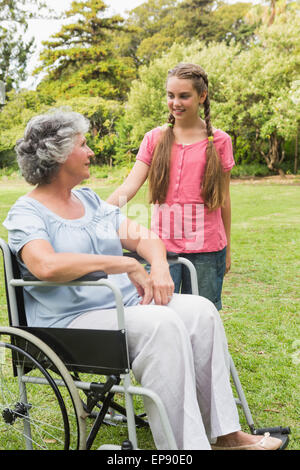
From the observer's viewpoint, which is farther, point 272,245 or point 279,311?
point 272,245

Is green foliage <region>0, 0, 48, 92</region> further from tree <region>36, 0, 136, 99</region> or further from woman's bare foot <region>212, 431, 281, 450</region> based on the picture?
woman's bare foot <region>212, 431, 281, 450</region>

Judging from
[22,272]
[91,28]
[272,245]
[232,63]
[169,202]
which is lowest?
[272,245]

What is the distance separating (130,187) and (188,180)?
0.27 meters

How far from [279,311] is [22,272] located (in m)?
→ 2.74

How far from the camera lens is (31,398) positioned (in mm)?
2113

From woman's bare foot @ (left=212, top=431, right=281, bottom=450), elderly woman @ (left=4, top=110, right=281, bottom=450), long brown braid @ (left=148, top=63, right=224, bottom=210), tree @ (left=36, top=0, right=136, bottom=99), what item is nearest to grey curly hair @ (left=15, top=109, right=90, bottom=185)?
elderly woman @ (left=4, top=110, right=281, bottom=450)

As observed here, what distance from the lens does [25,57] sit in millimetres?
17453

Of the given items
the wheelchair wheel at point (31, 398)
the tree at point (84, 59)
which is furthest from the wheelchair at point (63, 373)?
the tree at point (84, 59)

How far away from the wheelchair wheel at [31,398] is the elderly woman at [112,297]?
0.13 m

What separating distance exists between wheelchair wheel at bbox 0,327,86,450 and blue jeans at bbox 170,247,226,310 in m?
0.76

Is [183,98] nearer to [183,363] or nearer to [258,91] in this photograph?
[183,363]

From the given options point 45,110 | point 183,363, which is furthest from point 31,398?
point 45,110
